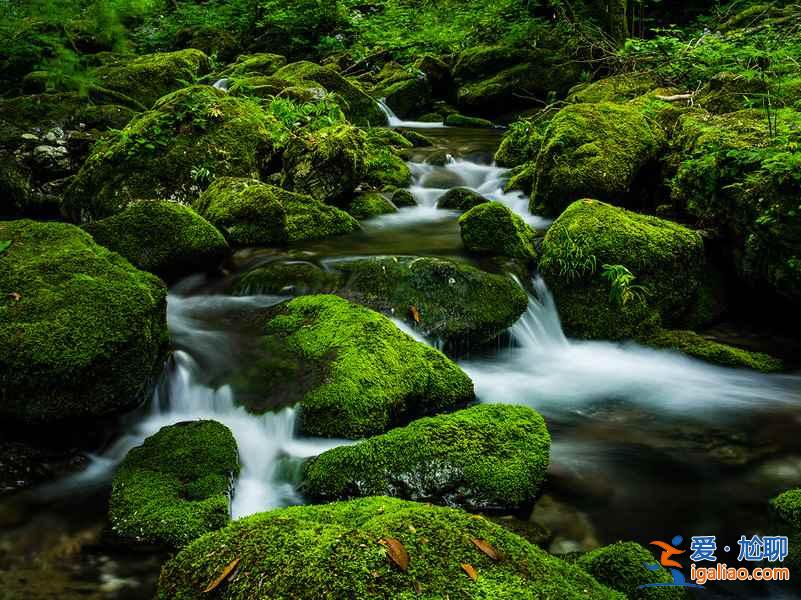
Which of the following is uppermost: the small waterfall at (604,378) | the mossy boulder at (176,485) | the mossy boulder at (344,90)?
the mossy boulder at (344,90)

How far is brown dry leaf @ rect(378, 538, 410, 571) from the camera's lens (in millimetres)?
2336

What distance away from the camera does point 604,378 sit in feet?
21.0

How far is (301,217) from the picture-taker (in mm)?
8641

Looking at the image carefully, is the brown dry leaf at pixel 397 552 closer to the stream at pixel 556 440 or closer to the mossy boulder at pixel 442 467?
the mossy boulder at pixel 442 467

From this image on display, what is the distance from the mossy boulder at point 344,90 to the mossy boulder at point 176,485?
38.0 feet

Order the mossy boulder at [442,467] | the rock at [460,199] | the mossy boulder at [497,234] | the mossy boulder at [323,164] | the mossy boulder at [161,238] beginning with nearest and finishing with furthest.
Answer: the mossy boulder at [442,467] → the mossy boulder at [161,238] → the mossy boulder at [497,234] → the mossy boulder at [323,164] → the rock at [460,199]

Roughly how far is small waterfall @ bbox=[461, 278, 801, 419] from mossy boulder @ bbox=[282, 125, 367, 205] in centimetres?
408

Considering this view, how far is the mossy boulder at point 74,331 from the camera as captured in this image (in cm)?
430

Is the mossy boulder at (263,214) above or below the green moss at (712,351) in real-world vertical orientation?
above

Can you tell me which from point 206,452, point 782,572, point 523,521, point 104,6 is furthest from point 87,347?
point 104,6

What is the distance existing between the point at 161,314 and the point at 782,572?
4.61 meters

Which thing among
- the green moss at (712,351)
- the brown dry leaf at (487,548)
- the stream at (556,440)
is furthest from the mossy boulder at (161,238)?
the brown dry leaf at (487,548)

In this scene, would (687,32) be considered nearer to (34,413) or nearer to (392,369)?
(392,369)

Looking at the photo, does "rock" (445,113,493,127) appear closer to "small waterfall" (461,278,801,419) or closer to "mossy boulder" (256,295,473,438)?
"small waterfall" (461,278,801,419)
